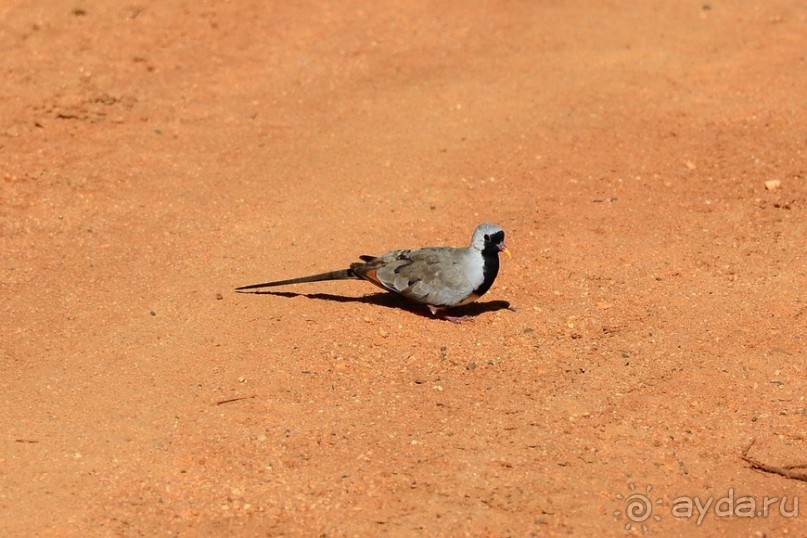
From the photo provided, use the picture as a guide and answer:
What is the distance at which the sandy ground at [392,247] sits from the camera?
5.48 metres

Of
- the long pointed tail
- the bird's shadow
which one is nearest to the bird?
the long pointed tail

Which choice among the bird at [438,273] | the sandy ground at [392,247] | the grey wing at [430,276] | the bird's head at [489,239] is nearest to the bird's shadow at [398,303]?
the sandy ground at [392,247]

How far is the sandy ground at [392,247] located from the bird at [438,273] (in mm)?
222

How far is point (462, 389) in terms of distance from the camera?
6352 mm

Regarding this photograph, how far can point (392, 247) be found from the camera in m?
8.34

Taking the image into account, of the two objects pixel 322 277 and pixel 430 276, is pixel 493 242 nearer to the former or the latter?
pixel 430 276

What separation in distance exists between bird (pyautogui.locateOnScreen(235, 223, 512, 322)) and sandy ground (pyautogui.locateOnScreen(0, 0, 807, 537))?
0.73 ft

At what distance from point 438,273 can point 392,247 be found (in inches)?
49.1

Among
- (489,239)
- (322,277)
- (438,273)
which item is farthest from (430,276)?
(322,277)

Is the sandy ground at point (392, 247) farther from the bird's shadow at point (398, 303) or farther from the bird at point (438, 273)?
the bird at point (438, 273)

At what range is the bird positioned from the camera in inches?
279

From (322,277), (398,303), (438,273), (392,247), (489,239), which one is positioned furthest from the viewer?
(392,247)

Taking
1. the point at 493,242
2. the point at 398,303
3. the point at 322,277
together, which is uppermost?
the point at 493,242

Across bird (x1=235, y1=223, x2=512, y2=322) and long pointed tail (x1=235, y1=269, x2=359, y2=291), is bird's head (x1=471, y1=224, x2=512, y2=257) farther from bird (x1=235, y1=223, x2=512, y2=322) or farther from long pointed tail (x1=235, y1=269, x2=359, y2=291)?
long pointed tail (x1=235, y1=269, x2=359, y2=291)
